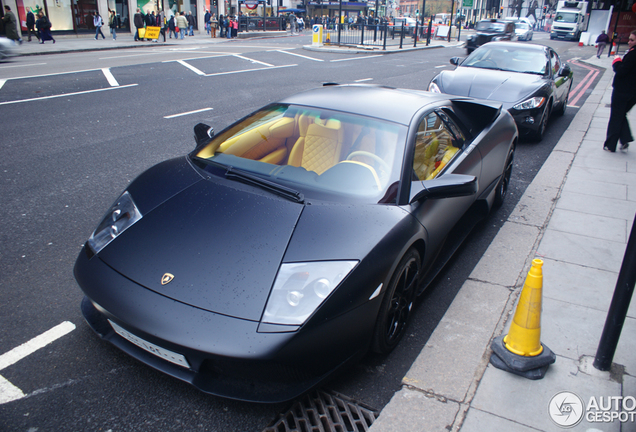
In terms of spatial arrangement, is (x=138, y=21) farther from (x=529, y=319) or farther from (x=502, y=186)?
(x=529, y=319)

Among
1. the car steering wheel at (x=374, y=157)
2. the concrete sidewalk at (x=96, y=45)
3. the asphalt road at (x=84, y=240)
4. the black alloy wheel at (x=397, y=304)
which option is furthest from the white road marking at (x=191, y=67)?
the black alloy wheel at (x=397, y=304)

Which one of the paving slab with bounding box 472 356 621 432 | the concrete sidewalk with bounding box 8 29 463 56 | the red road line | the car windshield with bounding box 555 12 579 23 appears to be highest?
the car windshield with bounding box 555 12 579 23

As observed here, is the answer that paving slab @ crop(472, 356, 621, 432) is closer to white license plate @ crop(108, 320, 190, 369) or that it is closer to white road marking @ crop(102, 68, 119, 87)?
white license plate @ crop(108, 320, 190, 369)

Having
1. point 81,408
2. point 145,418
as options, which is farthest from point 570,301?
point 81,408

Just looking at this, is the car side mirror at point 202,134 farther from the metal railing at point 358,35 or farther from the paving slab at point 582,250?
the metal railing at point 358,35

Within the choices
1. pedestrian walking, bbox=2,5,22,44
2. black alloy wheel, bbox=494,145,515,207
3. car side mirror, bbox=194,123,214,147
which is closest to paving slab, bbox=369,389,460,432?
car side mirror, bbox=194,123,214,147

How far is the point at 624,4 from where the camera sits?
3416 cm

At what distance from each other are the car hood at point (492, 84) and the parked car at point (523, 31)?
37020mm

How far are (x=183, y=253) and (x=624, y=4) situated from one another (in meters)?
42.0

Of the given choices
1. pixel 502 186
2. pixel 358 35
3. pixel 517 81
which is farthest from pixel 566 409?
pixel 358 35

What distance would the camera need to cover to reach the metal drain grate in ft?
7.33

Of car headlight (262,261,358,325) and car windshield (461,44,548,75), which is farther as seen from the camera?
car windshield (461,44,548,75)

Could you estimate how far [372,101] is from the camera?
344cm

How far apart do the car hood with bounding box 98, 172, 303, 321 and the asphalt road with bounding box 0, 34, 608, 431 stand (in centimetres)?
56
